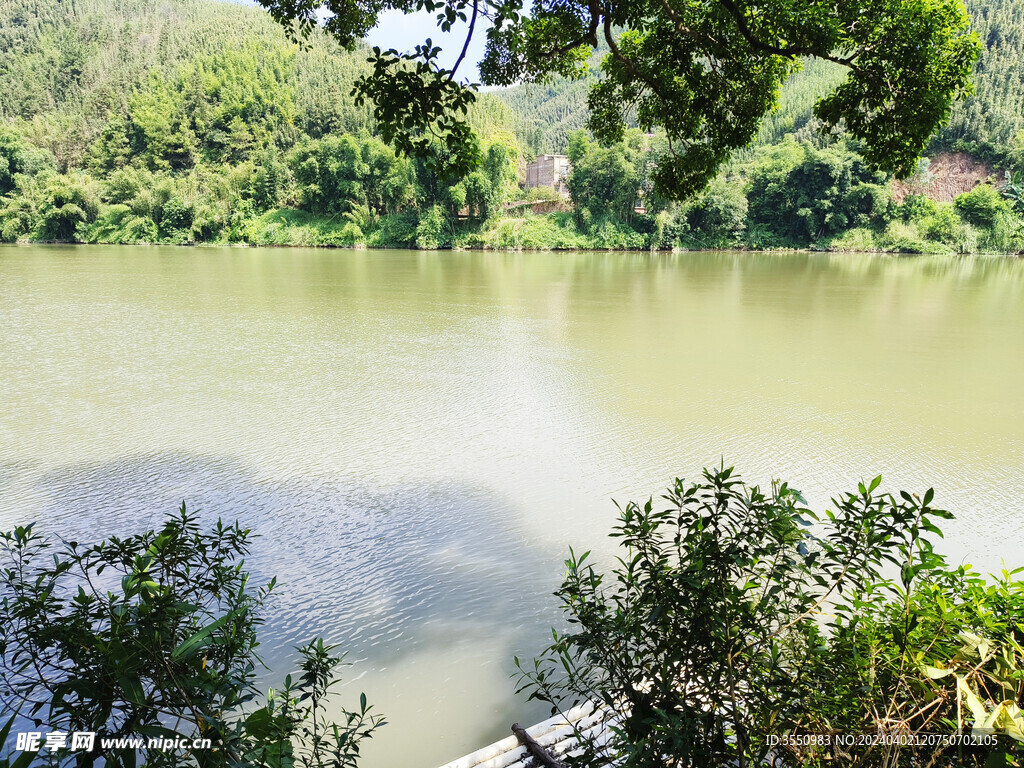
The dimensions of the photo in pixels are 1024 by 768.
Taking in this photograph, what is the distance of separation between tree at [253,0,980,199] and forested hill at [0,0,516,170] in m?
37.1

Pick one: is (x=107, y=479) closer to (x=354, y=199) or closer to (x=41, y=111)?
(x=354, y=199)

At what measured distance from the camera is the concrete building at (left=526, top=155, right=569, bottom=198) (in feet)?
142

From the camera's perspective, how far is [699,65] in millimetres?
3451

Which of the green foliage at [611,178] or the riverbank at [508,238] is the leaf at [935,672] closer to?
the riverbank at [508,238]

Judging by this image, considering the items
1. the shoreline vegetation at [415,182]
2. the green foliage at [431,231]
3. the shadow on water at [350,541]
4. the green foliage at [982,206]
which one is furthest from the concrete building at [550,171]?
the shadow on water at [350,541]

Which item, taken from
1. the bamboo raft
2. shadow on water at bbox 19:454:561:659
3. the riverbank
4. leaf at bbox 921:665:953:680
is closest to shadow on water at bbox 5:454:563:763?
shadow on water at bbox 19:454:561:659

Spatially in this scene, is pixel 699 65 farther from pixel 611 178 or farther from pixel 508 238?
pixel 611 178

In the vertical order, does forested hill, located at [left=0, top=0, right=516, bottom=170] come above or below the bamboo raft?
above

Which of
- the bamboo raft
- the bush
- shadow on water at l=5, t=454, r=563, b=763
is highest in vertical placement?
the bush

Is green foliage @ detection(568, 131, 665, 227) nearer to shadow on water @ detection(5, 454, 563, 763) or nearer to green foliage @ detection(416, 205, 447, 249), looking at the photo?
green foliage @ detection(416, 205, 447, 249)

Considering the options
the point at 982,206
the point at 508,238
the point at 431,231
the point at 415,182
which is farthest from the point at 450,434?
the point at 982,206

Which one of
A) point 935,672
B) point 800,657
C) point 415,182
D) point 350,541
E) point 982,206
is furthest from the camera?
point 415,182

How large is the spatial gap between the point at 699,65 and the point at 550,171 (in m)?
43.6

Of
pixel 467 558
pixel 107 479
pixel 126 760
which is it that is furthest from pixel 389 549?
pixel 126 760
